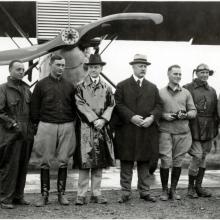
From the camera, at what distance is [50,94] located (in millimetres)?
5148

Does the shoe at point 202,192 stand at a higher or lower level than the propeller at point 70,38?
lower

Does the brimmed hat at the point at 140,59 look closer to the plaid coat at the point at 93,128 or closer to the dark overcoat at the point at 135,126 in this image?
the dark overcoat at the point at 135,126

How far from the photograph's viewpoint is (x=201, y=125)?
19.0 feet

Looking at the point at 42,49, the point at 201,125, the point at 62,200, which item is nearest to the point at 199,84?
the point at 201,125

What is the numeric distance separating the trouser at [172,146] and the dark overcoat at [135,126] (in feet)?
0.39

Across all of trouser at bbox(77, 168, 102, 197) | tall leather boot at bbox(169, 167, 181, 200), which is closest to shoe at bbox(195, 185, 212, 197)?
tall leather boot at bbox(169, 167, 181, 200)

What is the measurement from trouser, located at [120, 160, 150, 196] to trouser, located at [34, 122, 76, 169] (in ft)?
2.46

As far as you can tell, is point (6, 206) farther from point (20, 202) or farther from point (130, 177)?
point (130, 177)

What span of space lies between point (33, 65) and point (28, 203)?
15.2ft

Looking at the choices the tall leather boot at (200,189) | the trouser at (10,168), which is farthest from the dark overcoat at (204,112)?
the trouser at (10,168)

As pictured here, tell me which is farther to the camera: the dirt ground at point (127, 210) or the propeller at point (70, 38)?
the propeller at point (70, 38)

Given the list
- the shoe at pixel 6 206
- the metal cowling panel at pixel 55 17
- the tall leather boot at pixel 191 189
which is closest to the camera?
the shoe at pixel 6 206

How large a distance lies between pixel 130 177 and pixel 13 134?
1.53 m

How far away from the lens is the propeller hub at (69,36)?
8281 mm
